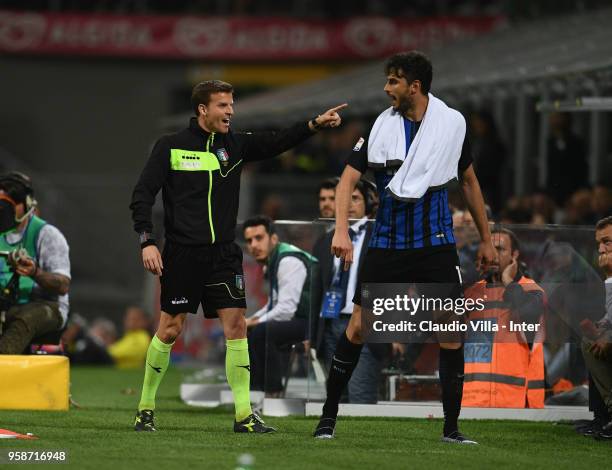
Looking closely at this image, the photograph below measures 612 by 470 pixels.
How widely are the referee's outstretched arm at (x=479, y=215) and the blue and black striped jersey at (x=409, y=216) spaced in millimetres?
79

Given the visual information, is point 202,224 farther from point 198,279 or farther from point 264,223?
point 264,223

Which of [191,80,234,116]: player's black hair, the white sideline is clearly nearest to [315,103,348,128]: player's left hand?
[191,80,234,116]: player's black hair

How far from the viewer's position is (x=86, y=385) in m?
14.9

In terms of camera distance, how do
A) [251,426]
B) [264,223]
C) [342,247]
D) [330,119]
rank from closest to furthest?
1. [342,247]
2. [330,119]
3. [251,426]
4. [264,223]

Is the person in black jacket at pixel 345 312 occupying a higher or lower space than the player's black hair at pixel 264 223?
lower

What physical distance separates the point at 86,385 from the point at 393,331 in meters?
6.88

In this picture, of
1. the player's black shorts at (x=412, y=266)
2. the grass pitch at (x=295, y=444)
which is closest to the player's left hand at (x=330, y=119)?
the player's black shorts at (x=412, y=266)

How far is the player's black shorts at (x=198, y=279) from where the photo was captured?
860 cm

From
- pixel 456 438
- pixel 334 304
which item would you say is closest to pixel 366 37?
pixel 334 304

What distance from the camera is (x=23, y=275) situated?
1082 cm

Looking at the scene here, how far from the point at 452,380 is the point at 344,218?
1108 millimetres

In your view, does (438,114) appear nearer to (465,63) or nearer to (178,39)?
(465,63)

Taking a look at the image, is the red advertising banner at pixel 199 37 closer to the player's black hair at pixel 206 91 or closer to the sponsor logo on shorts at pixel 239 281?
the player's black hair at pixel 206 91

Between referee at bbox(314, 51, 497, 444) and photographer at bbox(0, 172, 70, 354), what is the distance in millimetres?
3522
